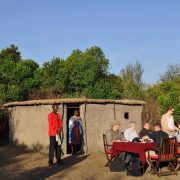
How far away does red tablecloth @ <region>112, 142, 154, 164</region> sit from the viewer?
9789 mm

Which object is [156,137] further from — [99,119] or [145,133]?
[99,119]

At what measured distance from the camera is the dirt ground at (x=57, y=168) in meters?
10.0

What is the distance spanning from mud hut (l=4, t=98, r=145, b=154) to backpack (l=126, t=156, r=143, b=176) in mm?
4247

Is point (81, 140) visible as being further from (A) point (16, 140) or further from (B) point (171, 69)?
(B) point (171, 69)

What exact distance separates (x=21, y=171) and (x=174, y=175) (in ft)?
14.0

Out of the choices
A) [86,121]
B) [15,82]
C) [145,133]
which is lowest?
[145,133]

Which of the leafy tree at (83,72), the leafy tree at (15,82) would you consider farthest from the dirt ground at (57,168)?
the leafy tree at (83,72)

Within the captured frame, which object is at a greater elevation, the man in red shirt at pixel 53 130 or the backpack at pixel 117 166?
the man in red shirt at pixel 53 130

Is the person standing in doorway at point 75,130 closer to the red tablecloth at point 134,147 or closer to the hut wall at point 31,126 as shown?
the hut wall at point 31,126

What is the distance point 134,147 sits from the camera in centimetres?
1002

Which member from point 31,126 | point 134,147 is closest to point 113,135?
point 134,147

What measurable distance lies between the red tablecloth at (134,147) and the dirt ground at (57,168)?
546 mm

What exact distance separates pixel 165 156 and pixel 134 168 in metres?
0.84

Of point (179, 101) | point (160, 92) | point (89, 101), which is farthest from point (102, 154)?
point (160, 92)
